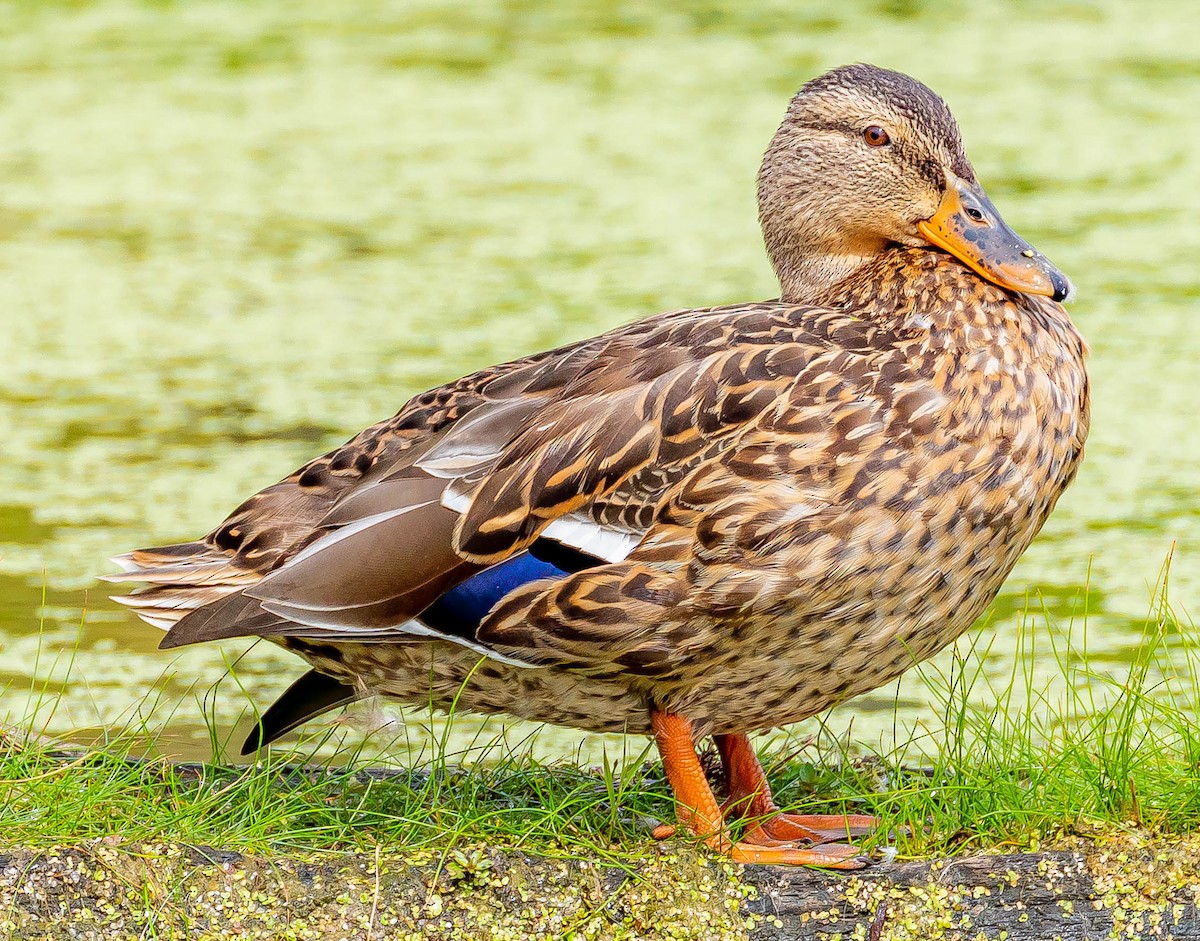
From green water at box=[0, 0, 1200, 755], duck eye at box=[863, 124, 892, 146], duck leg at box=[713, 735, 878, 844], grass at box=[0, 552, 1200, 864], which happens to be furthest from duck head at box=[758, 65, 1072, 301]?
green water at box=[0, 0, 1200, 755]

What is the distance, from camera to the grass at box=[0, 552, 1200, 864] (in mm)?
3275

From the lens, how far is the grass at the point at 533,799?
10.7ft

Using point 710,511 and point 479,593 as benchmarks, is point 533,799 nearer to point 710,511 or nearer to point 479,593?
point 479,593

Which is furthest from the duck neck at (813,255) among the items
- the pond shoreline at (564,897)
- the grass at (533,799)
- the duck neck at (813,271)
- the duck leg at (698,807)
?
the pond shoreline at (564,897)

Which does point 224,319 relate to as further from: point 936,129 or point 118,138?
point 936,129

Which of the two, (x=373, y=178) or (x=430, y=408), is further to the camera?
(x=373, y=178)

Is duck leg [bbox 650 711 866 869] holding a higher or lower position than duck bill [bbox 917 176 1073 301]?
lower

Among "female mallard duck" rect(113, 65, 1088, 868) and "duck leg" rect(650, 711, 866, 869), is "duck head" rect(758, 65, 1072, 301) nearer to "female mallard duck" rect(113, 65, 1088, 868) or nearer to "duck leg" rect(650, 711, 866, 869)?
"female mallard duck" rect(113, 65, 1088, 868)

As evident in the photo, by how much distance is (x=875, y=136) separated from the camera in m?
3.62

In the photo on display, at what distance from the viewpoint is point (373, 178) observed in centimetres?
882

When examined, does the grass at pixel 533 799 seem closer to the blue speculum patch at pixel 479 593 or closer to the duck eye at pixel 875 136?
the blue speculum patch at pixel 479 593

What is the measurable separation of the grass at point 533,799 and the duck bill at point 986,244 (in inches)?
23.2

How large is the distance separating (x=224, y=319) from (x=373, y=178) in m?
1.76

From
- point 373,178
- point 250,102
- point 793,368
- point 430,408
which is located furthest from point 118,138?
point 793,368
